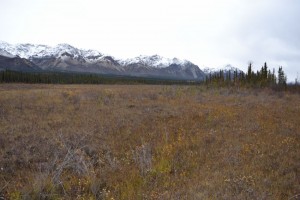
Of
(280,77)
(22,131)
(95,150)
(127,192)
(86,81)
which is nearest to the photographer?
(127,192)

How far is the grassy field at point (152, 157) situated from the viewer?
6289 millimetres

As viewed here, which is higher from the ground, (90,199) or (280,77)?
(280,77)

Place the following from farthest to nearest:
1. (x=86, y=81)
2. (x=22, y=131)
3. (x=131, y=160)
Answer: (x=86, y=81) < (x=22, y=131) < (x=131, y=160)

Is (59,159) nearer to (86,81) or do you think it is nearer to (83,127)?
(83,127)

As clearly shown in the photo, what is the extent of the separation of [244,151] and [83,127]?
7100 mm

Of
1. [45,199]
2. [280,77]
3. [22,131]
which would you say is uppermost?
[280,77]

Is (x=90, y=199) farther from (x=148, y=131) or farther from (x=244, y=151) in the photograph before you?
(x=148, y=131)

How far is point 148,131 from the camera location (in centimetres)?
1175

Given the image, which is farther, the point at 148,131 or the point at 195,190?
the point at 148,131

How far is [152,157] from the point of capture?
7.86 m

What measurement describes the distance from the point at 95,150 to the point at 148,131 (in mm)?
2851

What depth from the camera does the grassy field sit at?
629 cm

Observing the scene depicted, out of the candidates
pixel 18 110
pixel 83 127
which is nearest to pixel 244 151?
pixel 83 127

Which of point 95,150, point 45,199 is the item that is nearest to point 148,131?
point 95,150
